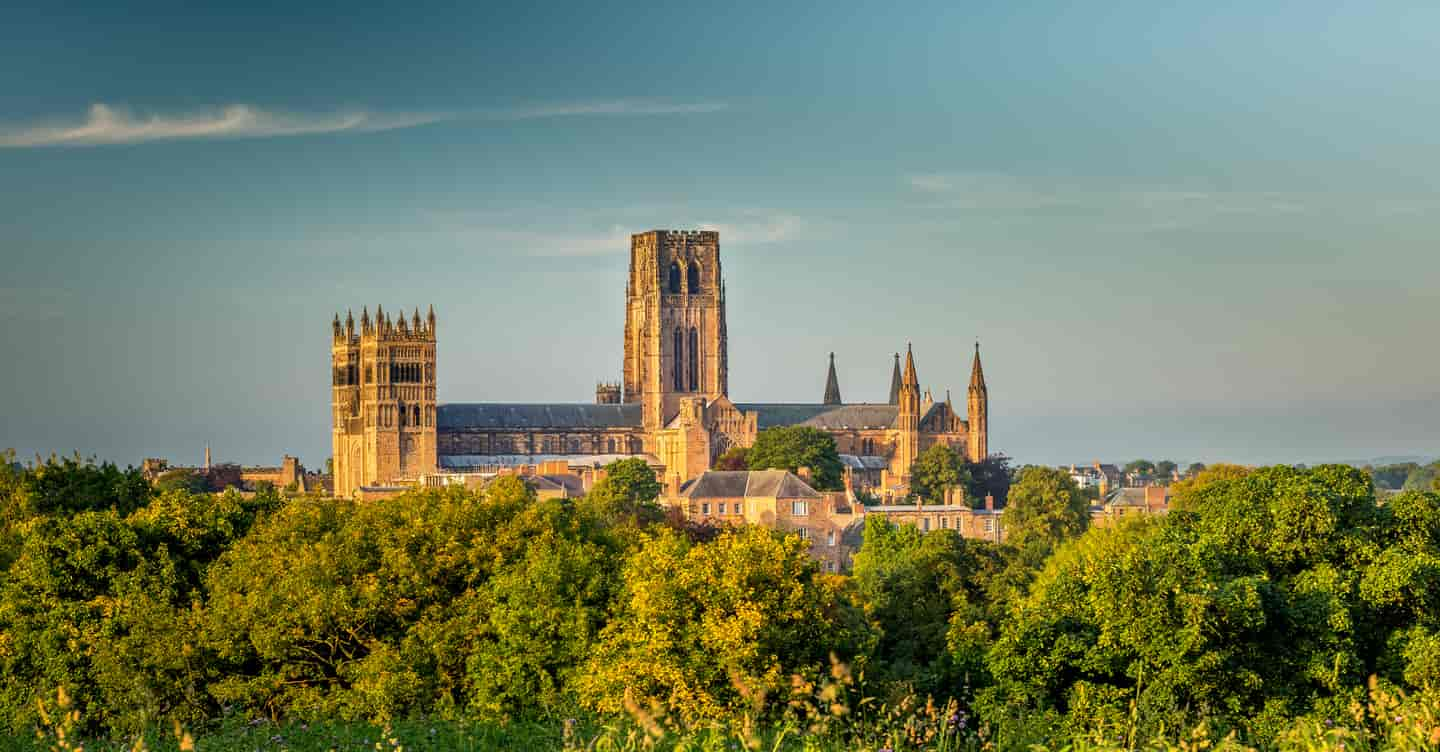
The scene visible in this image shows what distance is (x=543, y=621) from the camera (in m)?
36.6

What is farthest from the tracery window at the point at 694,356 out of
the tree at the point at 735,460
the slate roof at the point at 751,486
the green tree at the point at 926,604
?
the green tree at the point at 926,604

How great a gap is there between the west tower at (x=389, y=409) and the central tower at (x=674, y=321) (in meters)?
23.0

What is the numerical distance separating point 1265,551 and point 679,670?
1121 centimetres

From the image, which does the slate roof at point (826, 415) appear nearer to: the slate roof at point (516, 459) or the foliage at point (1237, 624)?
the slate roof at point (516, 459)

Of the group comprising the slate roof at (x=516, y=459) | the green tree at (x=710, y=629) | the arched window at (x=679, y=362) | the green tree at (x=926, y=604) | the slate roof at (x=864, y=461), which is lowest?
the green tree at (x=926, y=604)

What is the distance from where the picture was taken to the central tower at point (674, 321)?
18575cm

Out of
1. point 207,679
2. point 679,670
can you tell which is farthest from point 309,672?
point 679,670

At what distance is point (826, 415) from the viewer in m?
193

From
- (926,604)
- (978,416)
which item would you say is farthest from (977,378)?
(926,604)

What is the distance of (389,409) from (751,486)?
5144 cm

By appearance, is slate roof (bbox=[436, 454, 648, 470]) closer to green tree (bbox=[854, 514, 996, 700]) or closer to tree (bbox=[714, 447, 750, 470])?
tree (bbox=[714, 447, 750, 470])

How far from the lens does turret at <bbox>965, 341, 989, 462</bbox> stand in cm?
18962

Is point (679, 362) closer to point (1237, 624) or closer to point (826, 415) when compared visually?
point (826, 415)

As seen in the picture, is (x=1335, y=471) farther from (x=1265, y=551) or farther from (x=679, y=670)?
(x=679, y=670)
